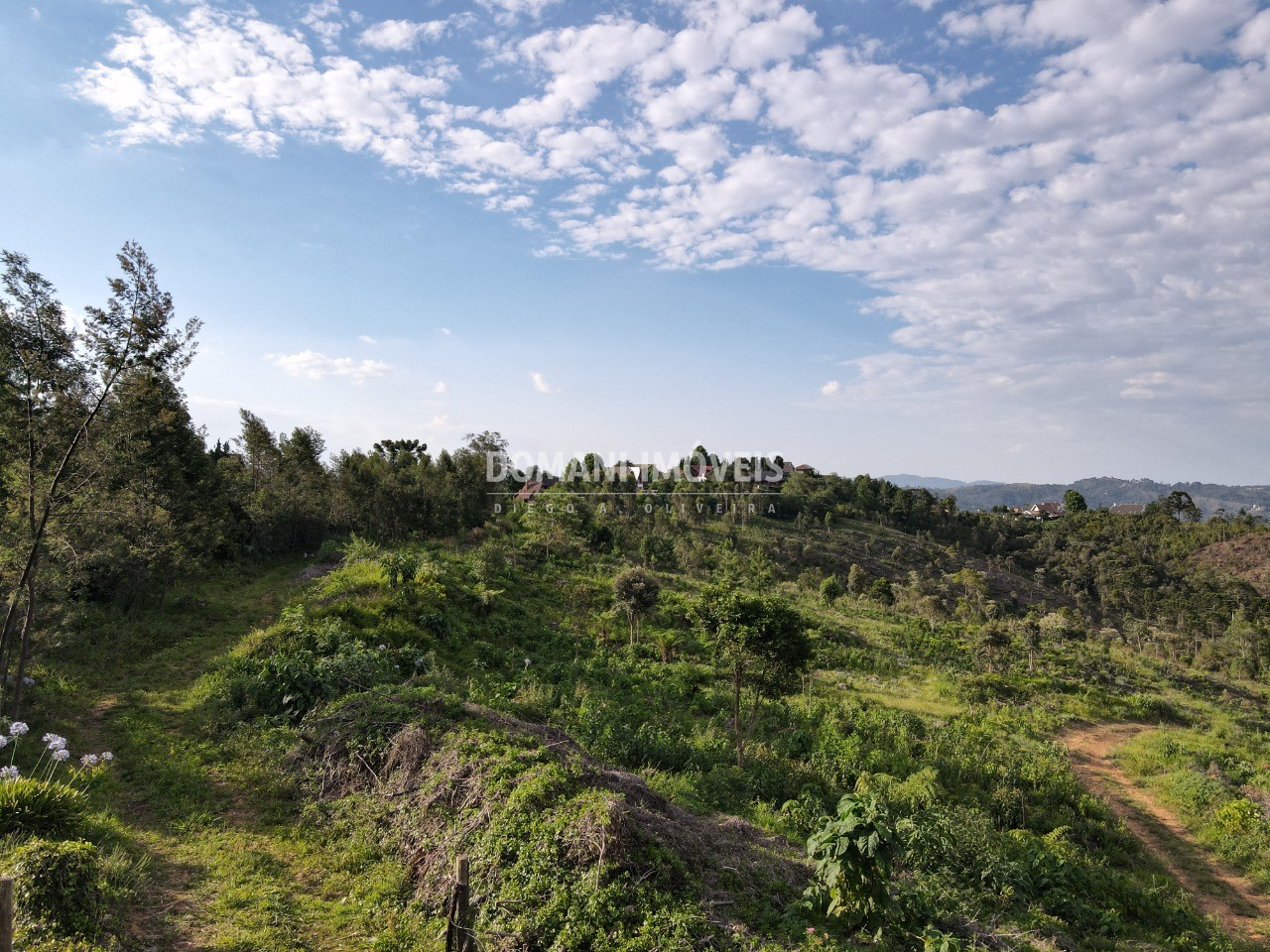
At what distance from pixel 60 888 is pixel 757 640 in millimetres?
9200

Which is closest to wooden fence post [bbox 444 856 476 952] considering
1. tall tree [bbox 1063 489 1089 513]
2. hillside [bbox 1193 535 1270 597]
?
hillside [bbox 1193 535 1270 597]

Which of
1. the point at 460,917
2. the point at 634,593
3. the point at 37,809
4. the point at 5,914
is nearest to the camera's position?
the point at 5,914

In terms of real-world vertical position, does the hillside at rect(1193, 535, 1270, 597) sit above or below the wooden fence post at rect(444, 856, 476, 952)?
below

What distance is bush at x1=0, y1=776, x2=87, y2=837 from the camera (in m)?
5.12

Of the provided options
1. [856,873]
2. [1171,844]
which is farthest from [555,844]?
[1171,844]

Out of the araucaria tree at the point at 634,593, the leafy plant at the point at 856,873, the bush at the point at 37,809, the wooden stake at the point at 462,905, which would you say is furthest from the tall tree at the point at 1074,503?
the bush at the point at 37,809

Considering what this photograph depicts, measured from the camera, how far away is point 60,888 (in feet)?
14.4

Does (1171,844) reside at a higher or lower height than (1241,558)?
lower

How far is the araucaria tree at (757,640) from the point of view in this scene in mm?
11016

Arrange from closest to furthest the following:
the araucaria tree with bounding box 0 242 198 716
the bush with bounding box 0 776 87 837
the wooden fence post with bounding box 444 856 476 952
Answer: the wooden fence post with bounding box 444 856 476 952, the bush with bounding box 0 776 87 837, the araucaria tree with bounding box 0 242 198 716

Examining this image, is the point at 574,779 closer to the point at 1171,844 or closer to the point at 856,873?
the point at 856,873

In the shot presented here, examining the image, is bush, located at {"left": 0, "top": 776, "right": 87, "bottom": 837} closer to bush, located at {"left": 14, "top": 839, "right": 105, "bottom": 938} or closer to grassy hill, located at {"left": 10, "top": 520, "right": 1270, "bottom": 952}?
grassy hill, located at {"left": 10, "top": 520, "right": 1270, "bottom": 952}

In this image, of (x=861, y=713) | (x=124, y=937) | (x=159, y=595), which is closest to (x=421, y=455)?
(x=159, y=595)

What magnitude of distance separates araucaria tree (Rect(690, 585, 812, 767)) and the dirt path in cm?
645
